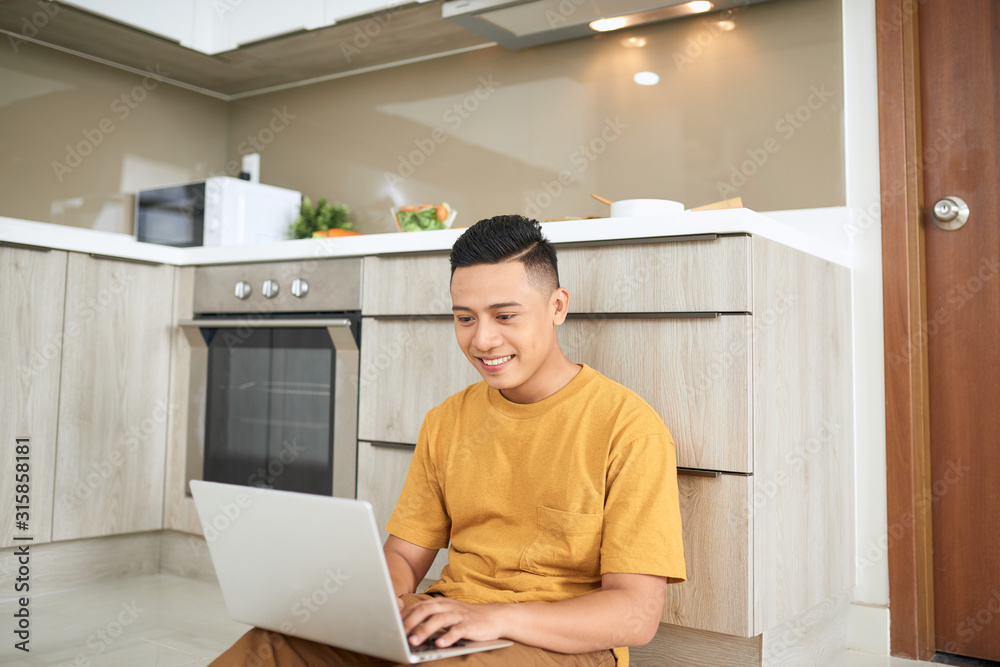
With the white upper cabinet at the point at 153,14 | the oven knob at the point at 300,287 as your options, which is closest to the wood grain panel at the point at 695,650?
the oven knob at the point at 300,287

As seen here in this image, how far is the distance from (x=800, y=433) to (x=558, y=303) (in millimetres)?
689

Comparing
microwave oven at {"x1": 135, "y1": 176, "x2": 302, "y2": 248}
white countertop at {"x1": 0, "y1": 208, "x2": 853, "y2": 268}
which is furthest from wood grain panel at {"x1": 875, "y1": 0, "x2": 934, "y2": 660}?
microwave oven at {"x1": 135, "y1": 176, "x2": 302, "y2": 248}

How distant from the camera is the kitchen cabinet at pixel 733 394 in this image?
5.00 ft

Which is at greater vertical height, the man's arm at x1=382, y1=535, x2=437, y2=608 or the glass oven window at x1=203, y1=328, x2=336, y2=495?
the glass oven window at x1=203, y1=328, x2=336, y2=495

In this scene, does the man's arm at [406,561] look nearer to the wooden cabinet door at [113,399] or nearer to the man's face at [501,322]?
the man's face at [501,322]

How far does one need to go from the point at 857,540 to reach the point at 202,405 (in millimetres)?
1775

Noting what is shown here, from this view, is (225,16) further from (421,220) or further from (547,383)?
(547,383)

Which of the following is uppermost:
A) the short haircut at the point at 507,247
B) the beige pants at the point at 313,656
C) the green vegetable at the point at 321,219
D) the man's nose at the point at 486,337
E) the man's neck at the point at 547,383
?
the green vegetable at the point at 321,219

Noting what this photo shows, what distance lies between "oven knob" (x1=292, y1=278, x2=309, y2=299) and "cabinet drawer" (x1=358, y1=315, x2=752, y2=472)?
44cm

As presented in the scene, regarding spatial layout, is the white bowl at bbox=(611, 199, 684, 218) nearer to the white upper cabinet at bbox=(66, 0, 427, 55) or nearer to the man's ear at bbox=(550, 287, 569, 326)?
the man's ear at bbox=(550, 287, 569, 326)

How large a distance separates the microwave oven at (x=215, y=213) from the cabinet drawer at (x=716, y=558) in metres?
1.87

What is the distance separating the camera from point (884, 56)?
203 cm

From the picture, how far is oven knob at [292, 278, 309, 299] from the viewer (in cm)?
221

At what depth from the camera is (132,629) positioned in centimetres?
197
